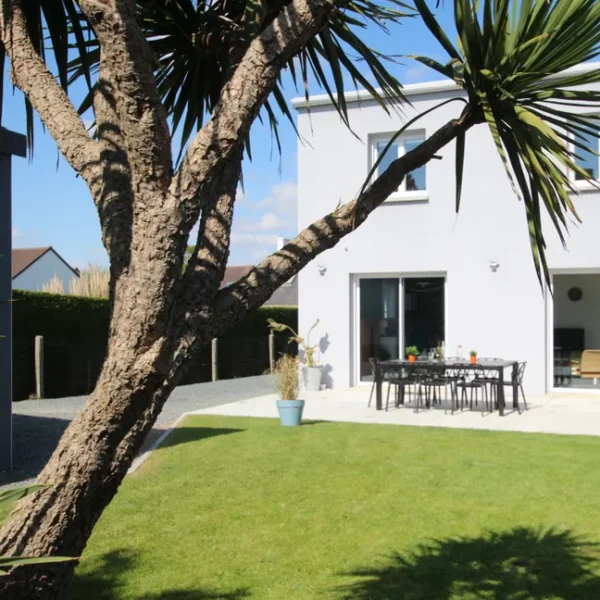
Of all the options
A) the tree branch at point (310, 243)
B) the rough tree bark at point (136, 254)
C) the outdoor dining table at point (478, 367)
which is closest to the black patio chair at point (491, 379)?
the outdoor dining table at point (478, 367)

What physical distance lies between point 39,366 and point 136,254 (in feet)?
43.6

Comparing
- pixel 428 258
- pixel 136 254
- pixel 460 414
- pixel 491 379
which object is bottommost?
pixel 460 414

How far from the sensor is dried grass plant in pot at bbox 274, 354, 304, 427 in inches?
398

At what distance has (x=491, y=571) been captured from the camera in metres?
4.59

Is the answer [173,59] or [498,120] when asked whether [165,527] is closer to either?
[173,59]

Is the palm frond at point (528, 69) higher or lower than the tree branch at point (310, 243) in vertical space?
higher

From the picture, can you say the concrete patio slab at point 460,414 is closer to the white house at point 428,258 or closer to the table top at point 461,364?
the table top at point 461,364

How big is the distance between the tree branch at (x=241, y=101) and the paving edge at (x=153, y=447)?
17.1 feet

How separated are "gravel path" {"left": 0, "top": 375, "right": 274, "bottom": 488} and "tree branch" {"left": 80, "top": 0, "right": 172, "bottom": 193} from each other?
575 cm

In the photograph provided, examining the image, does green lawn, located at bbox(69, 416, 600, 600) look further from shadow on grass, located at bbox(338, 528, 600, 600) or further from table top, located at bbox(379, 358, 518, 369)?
table top, located at bbox(379, 358, 518, 369)

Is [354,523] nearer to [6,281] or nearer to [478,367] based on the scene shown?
[6,281]

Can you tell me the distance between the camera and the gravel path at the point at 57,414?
26.2ft

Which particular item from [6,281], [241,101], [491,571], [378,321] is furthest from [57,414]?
[241,101]

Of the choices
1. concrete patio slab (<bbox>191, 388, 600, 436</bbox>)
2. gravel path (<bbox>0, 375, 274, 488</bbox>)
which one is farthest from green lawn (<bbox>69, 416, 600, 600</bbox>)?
gravel path (<bbox>0, 375, 274, 488</bbox>)
